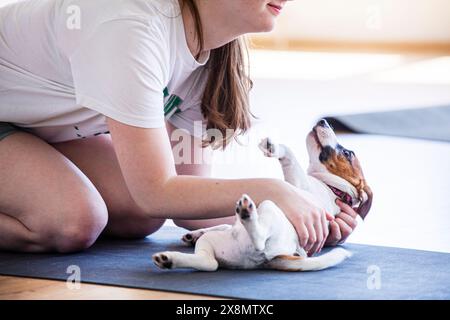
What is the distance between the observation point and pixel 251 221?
1282 mm

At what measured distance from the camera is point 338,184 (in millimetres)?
1551

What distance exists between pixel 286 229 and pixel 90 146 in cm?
63

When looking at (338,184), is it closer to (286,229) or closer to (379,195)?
(286,229)

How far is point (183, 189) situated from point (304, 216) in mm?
204

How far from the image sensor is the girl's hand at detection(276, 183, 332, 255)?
1.36 m

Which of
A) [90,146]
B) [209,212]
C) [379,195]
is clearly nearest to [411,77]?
[379,195]

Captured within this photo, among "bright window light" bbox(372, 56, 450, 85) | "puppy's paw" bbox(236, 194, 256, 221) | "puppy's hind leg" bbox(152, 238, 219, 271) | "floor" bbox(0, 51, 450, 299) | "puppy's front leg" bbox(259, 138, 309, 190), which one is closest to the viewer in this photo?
"puppy's paw" bbox(236, 194, 256, 221)

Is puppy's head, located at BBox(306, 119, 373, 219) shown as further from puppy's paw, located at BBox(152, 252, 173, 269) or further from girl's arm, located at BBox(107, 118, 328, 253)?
puppy's paw, located at BBox(152, 252, 173, 269)

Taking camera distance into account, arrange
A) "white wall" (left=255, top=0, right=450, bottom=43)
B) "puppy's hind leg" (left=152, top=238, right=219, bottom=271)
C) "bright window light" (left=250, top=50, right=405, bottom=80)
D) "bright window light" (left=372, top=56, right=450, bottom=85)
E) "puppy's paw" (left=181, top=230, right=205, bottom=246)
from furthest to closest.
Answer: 1. "white wall" (left=255, top=0, right=450, bottom=43)
2. "bright window light" (left=250, top=50, right=405, bottom=80)
3. "bright window light" (left=372, top=56, right=450, bottom=85)
4. "puppy's paw" (left=181, top=230, right=205, bottom=246)
5. "puppy's hind leg" (left=152, top=238, right=219, bottom=271)

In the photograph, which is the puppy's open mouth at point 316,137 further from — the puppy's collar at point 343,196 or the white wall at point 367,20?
the white wall at point 367,20

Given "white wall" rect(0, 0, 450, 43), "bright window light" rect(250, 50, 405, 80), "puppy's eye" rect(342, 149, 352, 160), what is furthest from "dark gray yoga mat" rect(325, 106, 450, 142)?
"puppy's eye" rect(342, 149, 352, 160)

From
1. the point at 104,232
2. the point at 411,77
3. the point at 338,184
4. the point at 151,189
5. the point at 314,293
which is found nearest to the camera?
the point at 314,293

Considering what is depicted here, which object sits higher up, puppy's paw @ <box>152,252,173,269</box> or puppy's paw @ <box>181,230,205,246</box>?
puppy's paw @ <box>181,230,205,246</box>

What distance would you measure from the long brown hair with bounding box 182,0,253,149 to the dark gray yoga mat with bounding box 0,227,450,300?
0.88ft
